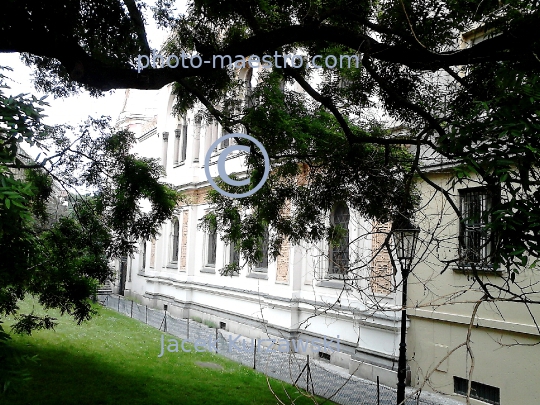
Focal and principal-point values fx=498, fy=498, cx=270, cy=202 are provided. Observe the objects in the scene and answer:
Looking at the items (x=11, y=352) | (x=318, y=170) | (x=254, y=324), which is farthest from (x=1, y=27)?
(x=254, y=324)

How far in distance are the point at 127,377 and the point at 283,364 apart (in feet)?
9.47

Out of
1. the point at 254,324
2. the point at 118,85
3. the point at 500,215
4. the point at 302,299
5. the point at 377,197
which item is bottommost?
the point at 254,324

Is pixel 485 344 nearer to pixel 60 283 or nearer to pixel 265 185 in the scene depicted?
pixel 265 185

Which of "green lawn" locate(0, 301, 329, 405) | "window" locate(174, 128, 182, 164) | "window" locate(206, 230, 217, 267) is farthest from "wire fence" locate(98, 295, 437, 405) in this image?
"window" locate(174, 128, 182, 164)

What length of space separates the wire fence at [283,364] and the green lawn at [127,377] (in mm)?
351

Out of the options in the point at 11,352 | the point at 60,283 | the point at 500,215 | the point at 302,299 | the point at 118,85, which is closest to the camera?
the point at 500,215

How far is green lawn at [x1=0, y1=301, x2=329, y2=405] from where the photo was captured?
25.6ft

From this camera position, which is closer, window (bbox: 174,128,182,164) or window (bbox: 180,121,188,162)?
window (bbox: 180,121,188,162)

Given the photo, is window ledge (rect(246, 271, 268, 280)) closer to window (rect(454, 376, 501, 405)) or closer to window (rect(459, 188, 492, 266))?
window (rect(454, 376, 501, 405))

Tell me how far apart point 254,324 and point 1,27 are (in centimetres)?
1011

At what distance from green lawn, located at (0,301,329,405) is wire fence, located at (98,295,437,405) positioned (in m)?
0.35

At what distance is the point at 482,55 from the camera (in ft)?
15.7

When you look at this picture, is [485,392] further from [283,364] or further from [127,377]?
[127,377]

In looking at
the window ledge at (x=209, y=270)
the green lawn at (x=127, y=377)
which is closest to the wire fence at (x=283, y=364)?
the green lawn at (x=127, y=377)
